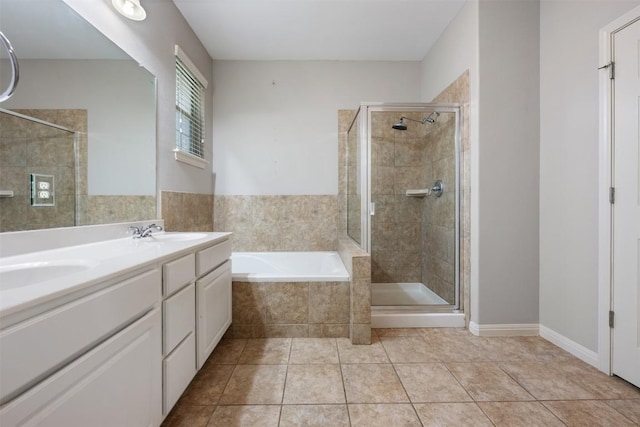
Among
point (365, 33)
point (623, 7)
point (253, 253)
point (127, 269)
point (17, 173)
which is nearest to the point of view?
point (127, 269)

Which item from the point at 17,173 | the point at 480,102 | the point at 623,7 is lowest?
the point at 17,173

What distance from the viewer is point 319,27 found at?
2602 millimetres

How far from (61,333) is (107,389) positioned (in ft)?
0.90

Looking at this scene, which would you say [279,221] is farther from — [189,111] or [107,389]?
[107,389]

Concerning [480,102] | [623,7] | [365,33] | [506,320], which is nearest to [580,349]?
[506,320]

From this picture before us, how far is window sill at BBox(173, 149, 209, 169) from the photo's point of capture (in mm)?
2303

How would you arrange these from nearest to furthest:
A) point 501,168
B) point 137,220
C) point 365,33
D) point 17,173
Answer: point 17,173 → point 137,220 → point 501,168 → point 365,33

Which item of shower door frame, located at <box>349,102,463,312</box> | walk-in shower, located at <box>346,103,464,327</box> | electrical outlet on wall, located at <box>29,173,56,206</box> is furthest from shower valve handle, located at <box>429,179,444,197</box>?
electrical outlet on wall, located at <box>29,173,56,206</box>

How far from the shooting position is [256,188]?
3227mm

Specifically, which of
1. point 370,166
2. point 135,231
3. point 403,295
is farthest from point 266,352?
point 370,166

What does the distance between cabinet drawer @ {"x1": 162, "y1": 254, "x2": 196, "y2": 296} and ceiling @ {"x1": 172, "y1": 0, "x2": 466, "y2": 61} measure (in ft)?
7.04

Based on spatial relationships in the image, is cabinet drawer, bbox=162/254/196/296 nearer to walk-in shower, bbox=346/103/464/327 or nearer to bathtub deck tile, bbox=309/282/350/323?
bathtub deck tile, bbox=309/282/350/323

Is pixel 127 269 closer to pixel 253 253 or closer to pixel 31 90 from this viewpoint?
pixel 31 90

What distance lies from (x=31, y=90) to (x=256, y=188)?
2.14m
